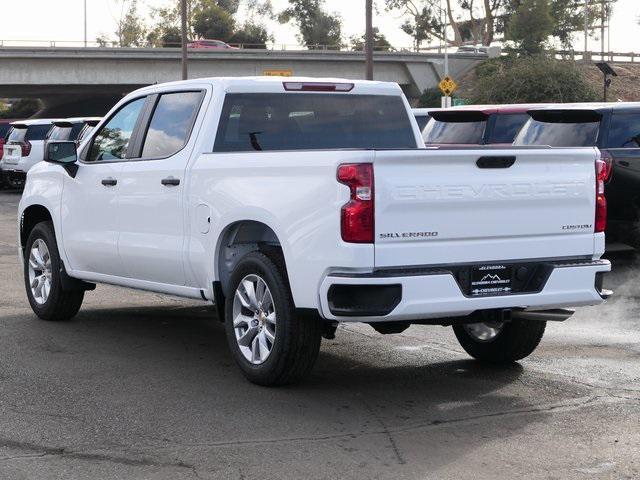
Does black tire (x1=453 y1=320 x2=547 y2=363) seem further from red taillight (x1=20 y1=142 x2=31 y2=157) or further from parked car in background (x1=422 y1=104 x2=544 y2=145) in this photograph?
red taillight (x1=20 y1=142 x2=31 y2=157)

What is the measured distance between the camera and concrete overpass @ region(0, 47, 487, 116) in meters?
62.6

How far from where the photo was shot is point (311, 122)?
830cm

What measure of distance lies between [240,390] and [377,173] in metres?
1.69

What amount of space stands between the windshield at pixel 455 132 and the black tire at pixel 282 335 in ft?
27.2

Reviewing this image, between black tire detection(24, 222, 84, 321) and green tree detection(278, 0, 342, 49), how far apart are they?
111 m

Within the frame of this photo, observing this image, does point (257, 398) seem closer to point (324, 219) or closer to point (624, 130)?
point (324, 219)

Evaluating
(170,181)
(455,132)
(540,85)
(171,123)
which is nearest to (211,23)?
(540,85)

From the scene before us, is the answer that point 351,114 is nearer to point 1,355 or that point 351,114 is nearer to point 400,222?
point 400,222

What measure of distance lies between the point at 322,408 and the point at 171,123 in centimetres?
267

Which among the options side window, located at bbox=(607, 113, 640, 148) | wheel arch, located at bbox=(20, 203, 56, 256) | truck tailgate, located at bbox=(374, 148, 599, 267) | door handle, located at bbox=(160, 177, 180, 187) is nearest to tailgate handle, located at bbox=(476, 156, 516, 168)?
truck tailgate, located at bbox=(374, 148, 599, 267)

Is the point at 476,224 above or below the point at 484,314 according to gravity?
above

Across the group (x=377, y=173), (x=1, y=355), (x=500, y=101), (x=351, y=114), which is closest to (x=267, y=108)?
(x=351, y=114)

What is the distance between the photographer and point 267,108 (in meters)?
8.18

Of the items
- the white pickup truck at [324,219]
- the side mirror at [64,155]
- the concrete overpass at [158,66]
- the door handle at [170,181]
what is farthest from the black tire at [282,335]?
the concrete overpass at [158,66]
